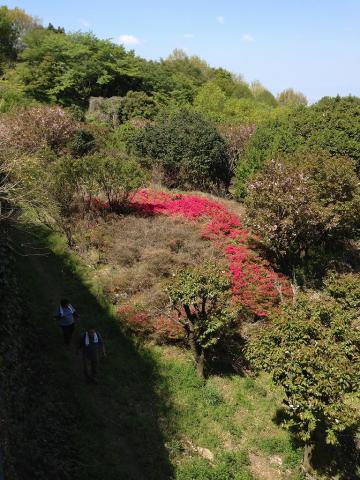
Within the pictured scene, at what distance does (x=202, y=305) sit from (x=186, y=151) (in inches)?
667

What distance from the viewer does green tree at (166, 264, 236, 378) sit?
39.2 feet

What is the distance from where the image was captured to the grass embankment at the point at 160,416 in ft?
30.7

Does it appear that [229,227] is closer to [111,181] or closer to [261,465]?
[111,181]

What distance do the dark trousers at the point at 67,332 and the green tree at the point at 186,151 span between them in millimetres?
17624

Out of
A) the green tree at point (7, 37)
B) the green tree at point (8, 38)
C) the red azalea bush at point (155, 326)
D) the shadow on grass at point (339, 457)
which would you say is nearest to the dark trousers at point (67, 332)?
the red azalea bush at point (155, 326)

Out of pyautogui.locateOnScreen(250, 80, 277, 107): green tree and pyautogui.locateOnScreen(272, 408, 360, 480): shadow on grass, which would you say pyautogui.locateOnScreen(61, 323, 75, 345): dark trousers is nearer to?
pyautogui.locateOnScreen(272, 408, 360, 480): shadow on grass

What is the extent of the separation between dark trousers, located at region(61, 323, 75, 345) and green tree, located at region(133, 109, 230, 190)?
57.8ft

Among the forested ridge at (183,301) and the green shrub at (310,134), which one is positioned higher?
the green shrub at (310,134)

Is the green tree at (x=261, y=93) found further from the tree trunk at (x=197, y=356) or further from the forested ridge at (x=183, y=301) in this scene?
the tree trunk at (x=197, y=356)

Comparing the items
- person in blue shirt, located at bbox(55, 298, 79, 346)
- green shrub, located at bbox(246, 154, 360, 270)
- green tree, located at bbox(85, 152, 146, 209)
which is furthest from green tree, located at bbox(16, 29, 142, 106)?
person in blue shirt, located at bbox(55, 298, 79, 346)

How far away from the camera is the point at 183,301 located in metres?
11.8

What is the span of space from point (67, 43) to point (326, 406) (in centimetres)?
4203

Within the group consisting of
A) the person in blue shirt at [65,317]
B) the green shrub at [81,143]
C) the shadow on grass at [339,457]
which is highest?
the green shrub at [81,143]

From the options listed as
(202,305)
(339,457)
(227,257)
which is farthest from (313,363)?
(227,257)
